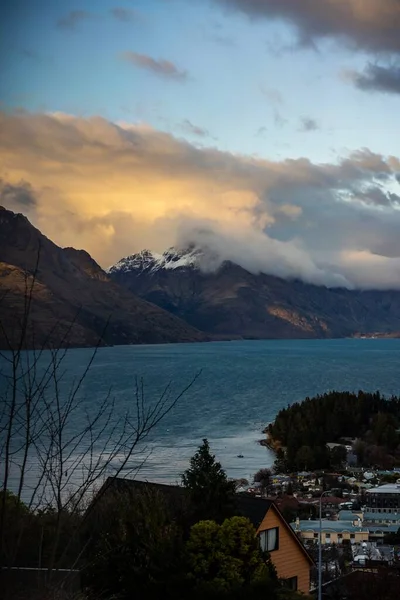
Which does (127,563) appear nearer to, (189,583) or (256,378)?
(189,583)

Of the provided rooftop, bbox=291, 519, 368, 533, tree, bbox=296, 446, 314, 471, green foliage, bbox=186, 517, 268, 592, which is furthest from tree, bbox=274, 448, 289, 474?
green foliage, bbox=186, 517, 268, 592

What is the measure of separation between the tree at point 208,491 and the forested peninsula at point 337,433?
30.0m

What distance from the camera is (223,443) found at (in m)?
39.8

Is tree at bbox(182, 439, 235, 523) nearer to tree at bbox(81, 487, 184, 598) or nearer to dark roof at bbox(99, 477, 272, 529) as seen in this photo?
dark roof at bbox(99, 477, 272, 529)

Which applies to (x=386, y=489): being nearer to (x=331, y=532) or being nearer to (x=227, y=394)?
(x=331, y=532)

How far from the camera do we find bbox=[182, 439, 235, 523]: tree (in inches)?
326

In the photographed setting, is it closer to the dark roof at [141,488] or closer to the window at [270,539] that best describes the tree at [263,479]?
the window at [270,539]

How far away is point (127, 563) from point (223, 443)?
3365 centimetres

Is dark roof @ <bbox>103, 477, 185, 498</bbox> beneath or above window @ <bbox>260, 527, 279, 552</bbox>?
above

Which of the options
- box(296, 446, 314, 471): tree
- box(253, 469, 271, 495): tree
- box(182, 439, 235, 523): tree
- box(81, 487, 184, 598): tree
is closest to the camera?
box(81, 487, 184, 598): tree

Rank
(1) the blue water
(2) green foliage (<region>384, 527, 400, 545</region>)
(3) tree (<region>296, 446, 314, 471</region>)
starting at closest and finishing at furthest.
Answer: (2) green foliage (<region>384, 527, 400, 545</region>), (1) the blue water, (3) tree (<region>296, 446, 314, 471</region>)

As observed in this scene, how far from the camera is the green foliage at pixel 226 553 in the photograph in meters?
6.84

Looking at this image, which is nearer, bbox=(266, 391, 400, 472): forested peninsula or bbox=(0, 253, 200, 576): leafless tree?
bbox=(0, 253, 200, 576): leafless tree

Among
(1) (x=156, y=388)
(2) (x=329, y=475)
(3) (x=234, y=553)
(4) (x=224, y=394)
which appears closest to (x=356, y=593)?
(3) (x=234, y=553)
